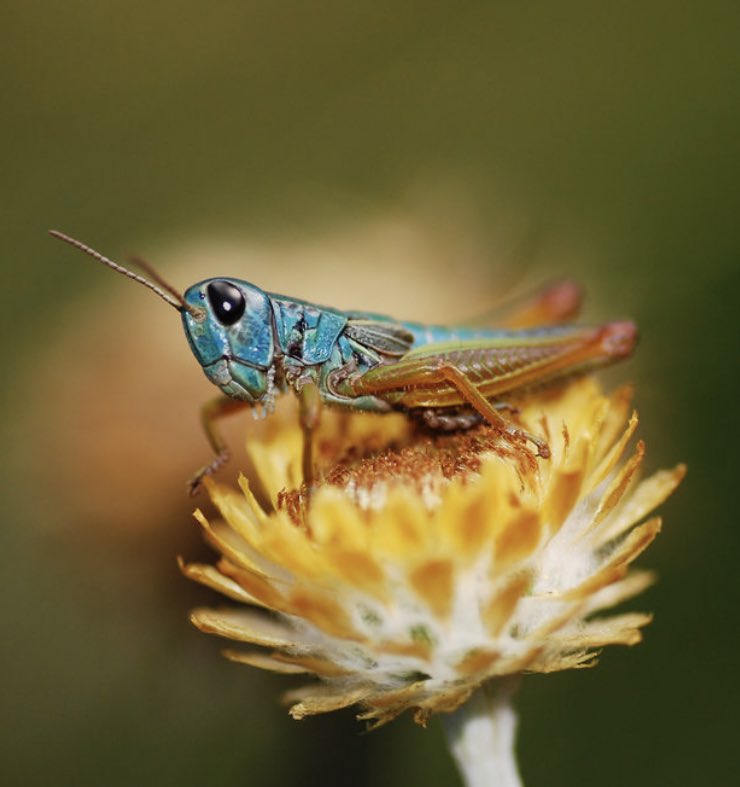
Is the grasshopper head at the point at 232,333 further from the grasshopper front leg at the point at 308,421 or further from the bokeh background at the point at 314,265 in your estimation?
the bokeh background at the point at 314,265

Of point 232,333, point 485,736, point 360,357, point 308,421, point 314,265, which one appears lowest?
point 485,736

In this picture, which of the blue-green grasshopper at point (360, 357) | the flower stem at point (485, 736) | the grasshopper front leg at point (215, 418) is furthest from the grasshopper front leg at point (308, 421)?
the flower stem at point (485, 736)

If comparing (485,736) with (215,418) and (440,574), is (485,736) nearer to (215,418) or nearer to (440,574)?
Answer: (440,574)

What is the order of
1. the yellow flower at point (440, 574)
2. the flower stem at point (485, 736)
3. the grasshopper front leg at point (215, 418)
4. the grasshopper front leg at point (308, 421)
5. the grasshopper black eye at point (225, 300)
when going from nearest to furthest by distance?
the yellow flower at point (440, 574)
the flower stem at point (485, 736)
the grasshopper front leg at point (308, 421)
the grasshopper black eye at point (225, 300)
the grasshopper front leg at point (215, 418)

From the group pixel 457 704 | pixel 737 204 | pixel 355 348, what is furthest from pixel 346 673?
pixel 737 204

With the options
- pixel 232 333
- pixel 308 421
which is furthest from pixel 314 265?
pixel 308 421

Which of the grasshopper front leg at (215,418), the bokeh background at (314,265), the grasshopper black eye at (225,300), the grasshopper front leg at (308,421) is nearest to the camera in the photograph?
the grasshopper front leg at (308,421)
